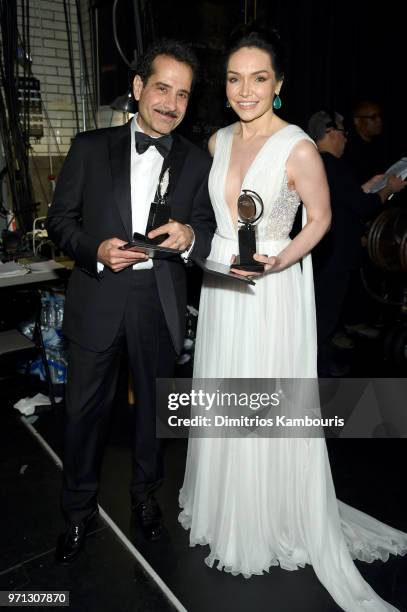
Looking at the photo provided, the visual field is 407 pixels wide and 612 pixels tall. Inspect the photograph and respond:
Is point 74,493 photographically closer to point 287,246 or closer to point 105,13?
point 287,246

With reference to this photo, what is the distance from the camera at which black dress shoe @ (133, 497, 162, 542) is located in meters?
2.36

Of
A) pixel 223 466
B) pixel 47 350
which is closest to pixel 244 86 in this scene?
pixel 223 466

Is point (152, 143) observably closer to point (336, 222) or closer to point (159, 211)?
point (159, 211)

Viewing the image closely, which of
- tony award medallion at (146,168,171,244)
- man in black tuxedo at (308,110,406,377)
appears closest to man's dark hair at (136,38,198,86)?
tony award medallion at (146,168,171,244)

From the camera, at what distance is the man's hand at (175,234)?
1793 millimetres

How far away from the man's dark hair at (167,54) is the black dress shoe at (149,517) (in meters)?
1.79

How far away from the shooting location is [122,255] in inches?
71.3

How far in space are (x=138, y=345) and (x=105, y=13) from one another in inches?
162

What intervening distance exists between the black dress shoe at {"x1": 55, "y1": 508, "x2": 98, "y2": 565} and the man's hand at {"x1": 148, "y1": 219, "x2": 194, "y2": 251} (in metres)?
1.26

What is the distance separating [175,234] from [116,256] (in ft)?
0.73

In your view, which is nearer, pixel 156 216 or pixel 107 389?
pixel 156 216

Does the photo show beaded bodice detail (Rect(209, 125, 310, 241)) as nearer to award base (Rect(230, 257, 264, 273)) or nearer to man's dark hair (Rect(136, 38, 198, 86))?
award base (Rect(230, 257, 264, 273))

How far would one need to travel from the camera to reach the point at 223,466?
7.13 feet

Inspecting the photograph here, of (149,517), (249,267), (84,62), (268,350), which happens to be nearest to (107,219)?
(249,267)
